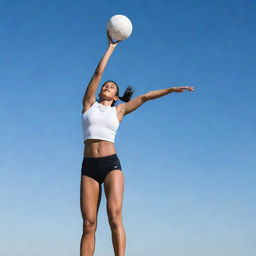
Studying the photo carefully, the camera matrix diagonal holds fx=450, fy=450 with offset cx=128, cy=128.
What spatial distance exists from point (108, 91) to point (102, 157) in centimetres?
127

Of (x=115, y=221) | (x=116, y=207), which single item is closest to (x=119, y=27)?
(x=116, y=207)

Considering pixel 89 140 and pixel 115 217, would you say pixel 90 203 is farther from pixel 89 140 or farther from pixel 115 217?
pixel 89 140

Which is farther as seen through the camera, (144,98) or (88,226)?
(144,98)

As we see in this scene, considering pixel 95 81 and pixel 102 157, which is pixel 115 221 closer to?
pixel 102 157

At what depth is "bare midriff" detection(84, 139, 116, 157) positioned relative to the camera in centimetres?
789

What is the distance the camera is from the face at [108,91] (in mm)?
8258

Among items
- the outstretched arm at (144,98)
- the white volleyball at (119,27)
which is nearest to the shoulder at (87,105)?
the outstretched arm at (144,98)

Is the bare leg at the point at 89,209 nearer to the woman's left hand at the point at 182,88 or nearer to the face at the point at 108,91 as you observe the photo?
the face at the point at 108,91

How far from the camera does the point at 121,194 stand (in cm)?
766

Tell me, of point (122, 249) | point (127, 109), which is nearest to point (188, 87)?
point (127, 109)

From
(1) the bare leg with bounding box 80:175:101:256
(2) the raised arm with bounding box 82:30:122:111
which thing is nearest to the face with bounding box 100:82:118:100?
(2) the raised arm with bounding box 82:30:122:111

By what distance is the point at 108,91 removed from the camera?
828 cm

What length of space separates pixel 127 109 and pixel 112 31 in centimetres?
152

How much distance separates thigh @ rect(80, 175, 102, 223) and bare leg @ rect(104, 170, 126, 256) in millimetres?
192
